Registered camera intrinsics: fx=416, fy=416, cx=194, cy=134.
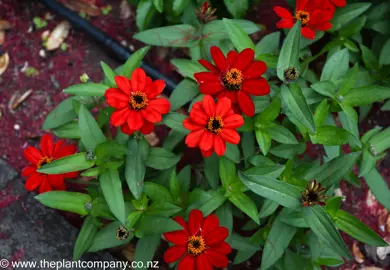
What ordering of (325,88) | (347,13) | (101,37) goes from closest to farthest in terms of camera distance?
(325,88)
(347,13)
(101,37)

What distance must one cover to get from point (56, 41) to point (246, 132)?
3.96 feet

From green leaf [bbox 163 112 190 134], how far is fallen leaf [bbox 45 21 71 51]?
1057 mm

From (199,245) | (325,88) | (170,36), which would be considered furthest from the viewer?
(170,36)

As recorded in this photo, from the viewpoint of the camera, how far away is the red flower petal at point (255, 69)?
1.32 m

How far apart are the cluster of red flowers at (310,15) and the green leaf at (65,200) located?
3.10 ft

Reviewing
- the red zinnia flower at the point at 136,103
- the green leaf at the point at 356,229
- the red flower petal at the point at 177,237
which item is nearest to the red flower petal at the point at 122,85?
the red zinnia flower at the point at 136,103

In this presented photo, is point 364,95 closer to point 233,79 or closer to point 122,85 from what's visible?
point 233,79

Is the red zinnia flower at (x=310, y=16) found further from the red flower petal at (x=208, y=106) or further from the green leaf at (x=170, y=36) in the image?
the red flower petal at (x=208, y=106)

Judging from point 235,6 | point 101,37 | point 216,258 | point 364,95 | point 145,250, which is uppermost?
point 235,6

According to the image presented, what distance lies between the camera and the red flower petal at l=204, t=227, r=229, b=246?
52.0 inches

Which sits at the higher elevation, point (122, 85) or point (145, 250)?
point (122, 85)

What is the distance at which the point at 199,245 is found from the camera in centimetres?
133

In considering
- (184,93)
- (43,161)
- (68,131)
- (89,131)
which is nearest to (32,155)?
(43,161)

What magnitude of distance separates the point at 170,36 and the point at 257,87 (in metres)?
0.50
